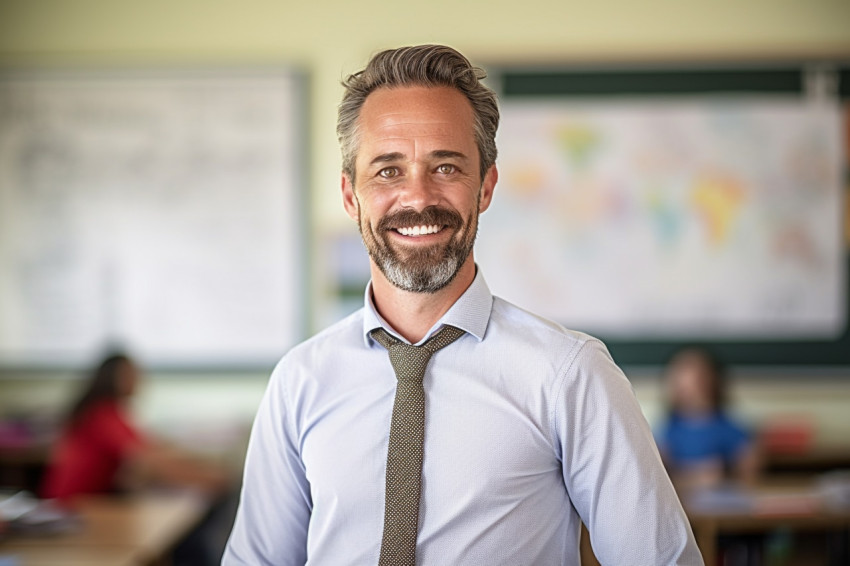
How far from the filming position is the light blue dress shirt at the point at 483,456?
1267 mm

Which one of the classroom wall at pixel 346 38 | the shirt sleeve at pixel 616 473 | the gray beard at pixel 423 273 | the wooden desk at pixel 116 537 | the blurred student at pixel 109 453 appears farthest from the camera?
the classroom wall at pixel 346 38

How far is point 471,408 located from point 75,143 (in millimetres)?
3515

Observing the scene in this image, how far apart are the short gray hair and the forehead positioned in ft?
0.05

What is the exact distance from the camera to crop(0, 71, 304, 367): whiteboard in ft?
14.1

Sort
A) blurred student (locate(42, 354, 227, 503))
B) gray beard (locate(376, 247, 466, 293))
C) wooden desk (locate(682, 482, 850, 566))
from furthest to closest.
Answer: blurred student (locate(42, 354, 227, 503))
wooden desk (locate(682, 482, 850, 566))
gray beard (locate(376, 247, 466, 293))

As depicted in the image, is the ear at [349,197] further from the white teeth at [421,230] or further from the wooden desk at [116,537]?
the wooden desk at [116,537]

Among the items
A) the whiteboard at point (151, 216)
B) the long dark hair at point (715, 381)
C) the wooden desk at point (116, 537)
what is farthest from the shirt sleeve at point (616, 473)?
the whiteboard at point (151, 216)

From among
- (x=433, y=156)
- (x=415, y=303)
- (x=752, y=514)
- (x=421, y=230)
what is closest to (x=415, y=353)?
(x=415, y=303)

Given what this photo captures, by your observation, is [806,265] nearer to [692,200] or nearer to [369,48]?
[692,200]

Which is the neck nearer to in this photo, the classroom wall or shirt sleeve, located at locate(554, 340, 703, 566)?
shirt sleeve, located at locate(554, 340, 703, 566)

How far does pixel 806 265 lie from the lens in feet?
14.1

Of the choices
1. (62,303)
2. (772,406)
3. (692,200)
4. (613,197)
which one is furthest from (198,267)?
(772,406)

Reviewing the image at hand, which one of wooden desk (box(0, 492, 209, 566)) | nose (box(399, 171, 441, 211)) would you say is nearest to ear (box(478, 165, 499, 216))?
nose (box(399, 171, 441, 211))

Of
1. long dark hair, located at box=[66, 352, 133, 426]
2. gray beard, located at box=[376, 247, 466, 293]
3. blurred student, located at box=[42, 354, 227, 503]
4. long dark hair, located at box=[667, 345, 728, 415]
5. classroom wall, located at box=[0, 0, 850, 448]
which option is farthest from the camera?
classroom wall, located at box=[0, 0, 850, 448]
